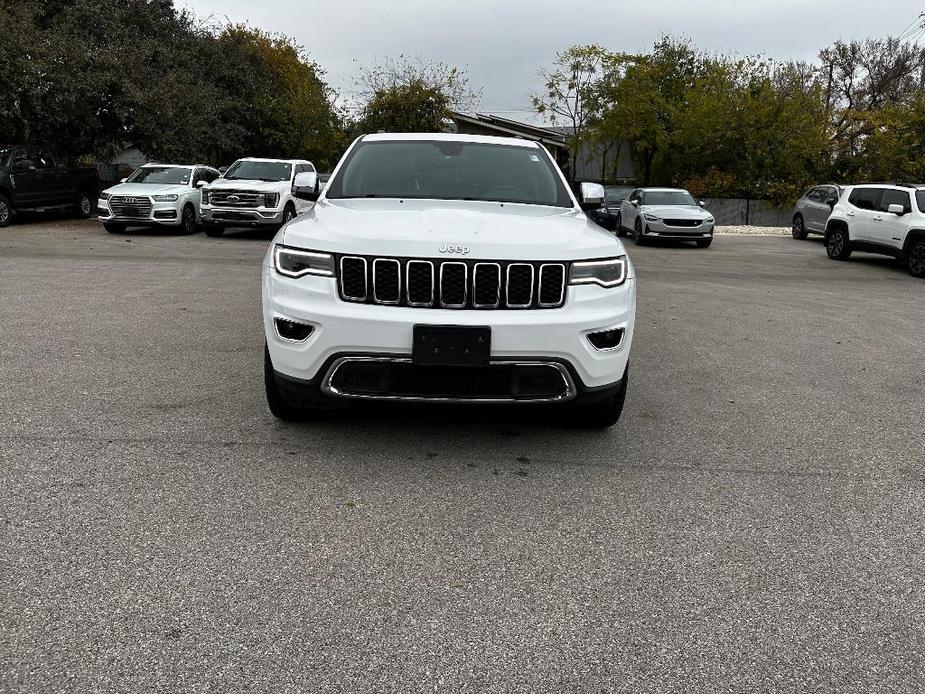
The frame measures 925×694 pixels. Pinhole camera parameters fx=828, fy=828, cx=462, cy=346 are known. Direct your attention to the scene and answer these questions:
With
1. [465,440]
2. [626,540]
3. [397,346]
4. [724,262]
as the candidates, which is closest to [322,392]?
[397,346]

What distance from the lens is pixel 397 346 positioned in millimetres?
3930

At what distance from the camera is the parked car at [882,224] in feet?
48.5

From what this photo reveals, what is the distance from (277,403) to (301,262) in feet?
3.03

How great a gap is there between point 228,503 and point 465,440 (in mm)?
1412

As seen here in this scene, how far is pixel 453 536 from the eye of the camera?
3.42m

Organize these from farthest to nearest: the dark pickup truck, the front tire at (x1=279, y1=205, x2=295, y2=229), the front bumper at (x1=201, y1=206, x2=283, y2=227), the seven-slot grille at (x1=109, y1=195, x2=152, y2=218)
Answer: the dark pickup truck < the front tire at (x1=279, y1=205, x2=295, y2=229) < the seven-slot grille at (x1=109, y1=195, x2=152, y2=218) < the front bumper at (x1=201, y1=206, x2=283, y2=227)

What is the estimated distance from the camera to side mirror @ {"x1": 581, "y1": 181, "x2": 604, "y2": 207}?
20.2ft

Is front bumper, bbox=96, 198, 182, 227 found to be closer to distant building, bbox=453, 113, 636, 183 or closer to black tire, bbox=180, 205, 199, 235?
black tire, bbox=180, 205, 199, 235

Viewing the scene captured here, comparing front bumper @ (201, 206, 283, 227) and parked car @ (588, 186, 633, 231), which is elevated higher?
front bumper @ (201, 206, 283, 227)

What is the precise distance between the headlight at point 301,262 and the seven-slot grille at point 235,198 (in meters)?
14.2

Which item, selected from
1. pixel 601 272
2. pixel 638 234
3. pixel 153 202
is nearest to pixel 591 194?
pixel 601 272

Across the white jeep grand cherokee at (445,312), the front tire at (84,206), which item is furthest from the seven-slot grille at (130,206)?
the white jeep grand cherokee at (445,312)

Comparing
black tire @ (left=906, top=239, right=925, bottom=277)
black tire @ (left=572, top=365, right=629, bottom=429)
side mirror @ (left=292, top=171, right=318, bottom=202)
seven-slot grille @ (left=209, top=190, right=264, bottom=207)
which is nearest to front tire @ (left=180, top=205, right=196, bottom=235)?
seven-slot grille @ (left=209, top=190, right=264, bottom=207)

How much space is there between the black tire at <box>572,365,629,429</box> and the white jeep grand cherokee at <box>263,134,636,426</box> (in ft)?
0.60
